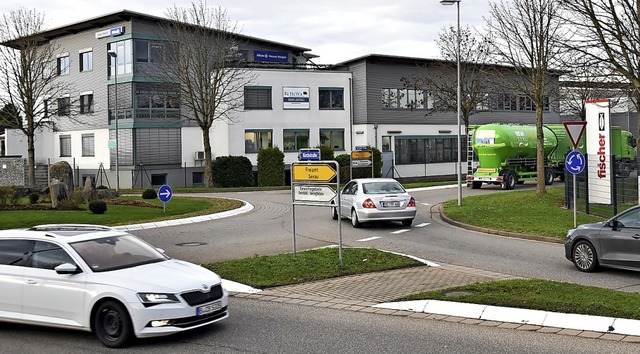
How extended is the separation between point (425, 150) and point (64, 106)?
1079 inches

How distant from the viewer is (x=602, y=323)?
29.3ft

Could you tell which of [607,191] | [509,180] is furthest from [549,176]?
[607,191]

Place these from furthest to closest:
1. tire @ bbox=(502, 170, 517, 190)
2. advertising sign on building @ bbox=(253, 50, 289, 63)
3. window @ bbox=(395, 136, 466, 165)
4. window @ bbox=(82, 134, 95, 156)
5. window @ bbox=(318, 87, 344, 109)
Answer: window @ bbox=(395, 136, 466, 165), advertising sign on building @ bbox=(253, 50, 289, 63), window @ bbox=(318, 87, 344, 109), window @ bbox=(82, 134, 95, 156), tire @ bbox=(502, 170, 517, 190)

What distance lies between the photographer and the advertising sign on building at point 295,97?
52000mm

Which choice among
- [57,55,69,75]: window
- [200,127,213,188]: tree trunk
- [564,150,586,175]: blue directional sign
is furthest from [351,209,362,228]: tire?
[57,55,69,75]: window

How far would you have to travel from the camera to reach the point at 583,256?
14.0 metres

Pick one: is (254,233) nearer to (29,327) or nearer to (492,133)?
(29,327)

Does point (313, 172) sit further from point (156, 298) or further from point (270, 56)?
point (270, 56)

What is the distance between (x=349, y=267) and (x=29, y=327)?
6.20 metres

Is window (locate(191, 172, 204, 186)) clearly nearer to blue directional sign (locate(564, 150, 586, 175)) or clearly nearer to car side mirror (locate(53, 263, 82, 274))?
blue directional sign (locate(564, 150, 586, 175))

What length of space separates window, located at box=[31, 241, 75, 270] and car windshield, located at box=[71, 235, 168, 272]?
6.9 inches

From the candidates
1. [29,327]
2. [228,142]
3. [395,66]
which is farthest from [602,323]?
[395,66]

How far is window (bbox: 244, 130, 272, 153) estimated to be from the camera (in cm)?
5088

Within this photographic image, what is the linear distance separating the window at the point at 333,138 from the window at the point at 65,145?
63.0 feet
